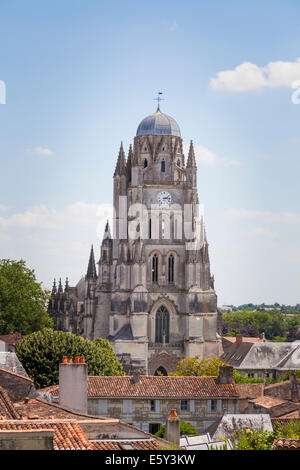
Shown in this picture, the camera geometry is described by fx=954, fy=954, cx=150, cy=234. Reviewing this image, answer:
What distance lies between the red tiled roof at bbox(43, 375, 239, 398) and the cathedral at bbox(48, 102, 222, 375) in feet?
142

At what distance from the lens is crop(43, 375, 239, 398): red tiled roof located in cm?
4366

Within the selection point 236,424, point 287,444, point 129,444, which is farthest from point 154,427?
point 287,444

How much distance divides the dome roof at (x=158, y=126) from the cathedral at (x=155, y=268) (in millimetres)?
105

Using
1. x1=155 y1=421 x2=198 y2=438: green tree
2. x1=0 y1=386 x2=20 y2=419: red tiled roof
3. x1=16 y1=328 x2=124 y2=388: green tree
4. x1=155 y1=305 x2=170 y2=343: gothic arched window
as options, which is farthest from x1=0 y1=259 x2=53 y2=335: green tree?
x1=0 y1=386 x2=20 y2=419: red tiled roof

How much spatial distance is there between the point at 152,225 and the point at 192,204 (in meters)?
4.63

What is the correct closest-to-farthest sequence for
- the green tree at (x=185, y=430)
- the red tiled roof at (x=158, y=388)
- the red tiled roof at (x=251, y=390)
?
the green tree at (x=185, y=430) → the red tiled roof at (x=158, y=388) → the red tiled roof at (x=251, y=390)

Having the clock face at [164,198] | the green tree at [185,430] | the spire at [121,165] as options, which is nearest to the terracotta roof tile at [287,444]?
the green tree at [185,430]

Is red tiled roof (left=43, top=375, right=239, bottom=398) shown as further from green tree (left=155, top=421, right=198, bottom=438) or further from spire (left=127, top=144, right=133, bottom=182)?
spire (left=127, top=144, right=133, bottom=182)

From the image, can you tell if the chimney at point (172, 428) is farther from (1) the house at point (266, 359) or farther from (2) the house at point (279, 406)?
(1) the house at point (266, 359)

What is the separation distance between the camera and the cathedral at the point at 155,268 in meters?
92.1

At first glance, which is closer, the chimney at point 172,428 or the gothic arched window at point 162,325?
the chimney at point 172,428
